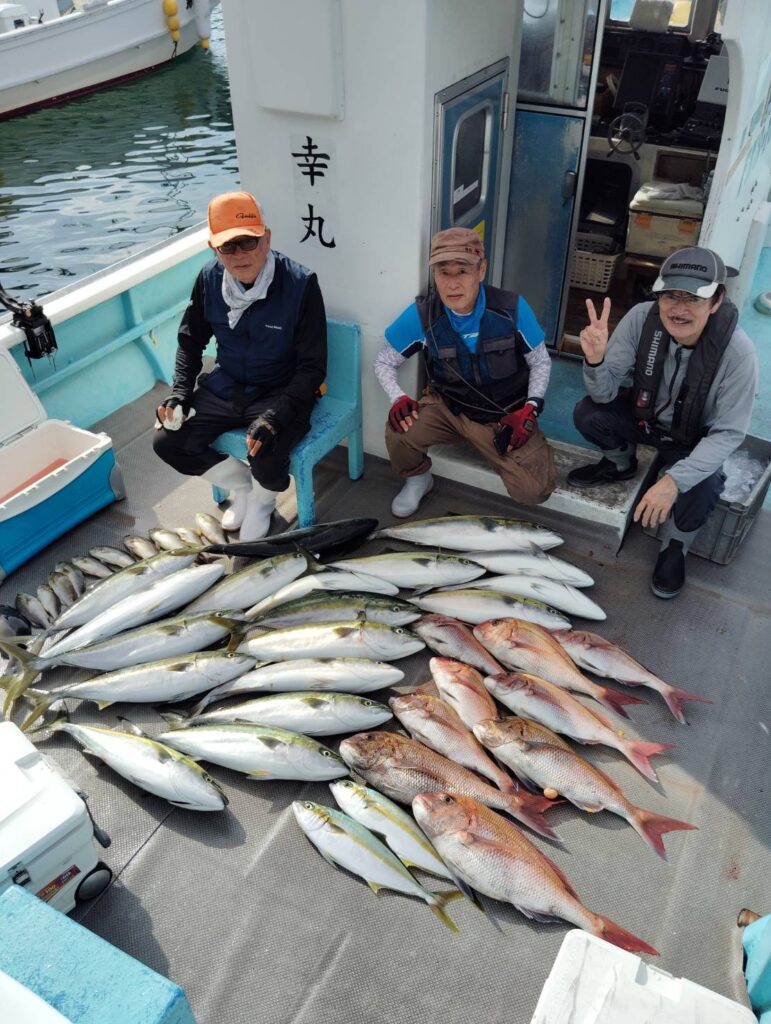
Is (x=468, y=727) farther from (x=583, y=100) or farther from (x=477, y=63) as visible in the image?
(x=583, y=100)

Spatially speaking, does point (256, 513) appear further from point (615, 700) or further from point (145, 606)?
point (615, 700)

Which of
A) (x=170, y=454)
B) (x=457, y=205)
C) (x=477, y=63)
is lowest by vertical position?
(x=170, y=454)

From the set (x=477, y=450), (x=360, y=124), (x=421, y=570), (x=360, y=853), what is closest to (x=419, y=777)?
(x=360, y=853)

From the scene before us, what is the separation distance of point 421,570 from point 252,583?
843 mm

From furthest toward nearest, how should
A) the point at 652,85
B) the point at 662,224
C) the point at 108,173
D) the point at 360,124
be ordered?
the point at 108,173
the point at 652,85
the point at 662,224
the point at 360,124

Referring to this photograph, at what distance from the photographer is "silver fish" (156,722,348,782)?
3.05 metres

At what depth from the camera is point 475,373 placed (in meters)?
4.12

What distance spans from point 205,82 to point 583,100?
21.0 metres

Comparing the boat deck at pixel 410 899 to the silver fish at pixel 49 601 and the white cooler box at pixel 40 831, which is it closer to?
the white cooler box at pixel 40 831

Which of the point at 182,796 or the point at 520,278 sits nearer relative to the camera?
the point at 182,796

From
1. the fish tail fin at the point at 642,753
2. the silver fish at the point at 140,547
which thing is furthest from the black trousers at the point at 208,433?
the fish tail fin at the point at 642,753

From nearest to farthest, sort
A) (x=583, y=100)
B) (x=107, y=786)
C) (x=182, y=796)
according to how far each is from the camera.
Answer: (x=182, y=796), (x=107, y=786), (x=583, y=100)

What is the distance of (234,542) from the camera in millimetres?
4219

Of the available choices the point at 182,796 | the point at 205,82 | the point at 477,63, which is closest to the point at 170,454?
the point at 182,796
